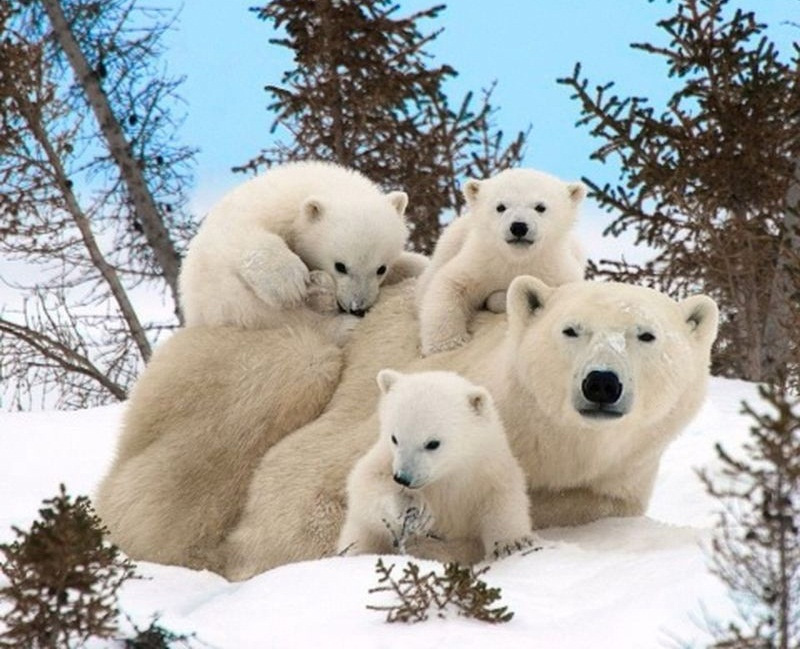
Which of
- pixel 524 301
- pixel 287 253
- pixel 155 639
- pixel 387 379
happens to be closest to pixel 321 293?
pixel 287 253

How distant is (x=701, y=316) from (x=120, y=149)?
9772mm

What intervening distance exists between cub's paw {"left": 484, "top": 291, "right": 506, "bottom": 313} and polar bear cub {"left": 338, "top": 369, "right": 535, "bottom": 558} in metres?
1.01

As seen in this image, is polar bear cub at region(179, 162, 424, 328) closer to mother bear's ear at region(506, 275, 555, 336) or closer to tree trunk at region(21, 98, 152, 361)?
mother bear's ear at region(506, 275, 555, 336)

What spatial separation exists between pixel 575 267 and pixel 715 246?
618 centimetres

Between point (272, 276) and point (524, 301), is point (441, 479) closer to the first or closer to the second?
point (524, 301)

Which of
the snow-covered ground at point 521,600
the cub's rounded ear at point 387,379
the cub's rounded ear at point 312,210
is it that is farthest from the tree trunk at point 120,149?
the cub's rounded ear at point 387,379

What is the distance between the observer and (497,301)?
19.1ft

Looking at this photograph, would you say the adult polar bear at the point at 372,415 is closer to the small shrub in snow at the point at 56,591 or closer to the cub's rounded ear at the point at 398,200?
the cub's rounded ear at the point at 398,200

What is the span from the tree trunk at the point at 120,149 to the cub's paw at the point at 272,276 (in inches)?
309

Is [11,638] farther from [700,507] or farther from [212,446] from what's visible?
[700,507]

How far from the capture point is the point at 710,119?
12.4 m

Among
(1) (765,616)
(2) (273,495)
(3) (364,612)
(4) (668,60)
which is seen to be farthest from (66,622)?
(4) (668,60)

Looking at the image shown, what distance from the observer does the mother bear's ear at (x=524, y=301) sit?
197 inches

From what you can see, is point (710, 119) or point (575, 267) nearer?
point (575, 267)
